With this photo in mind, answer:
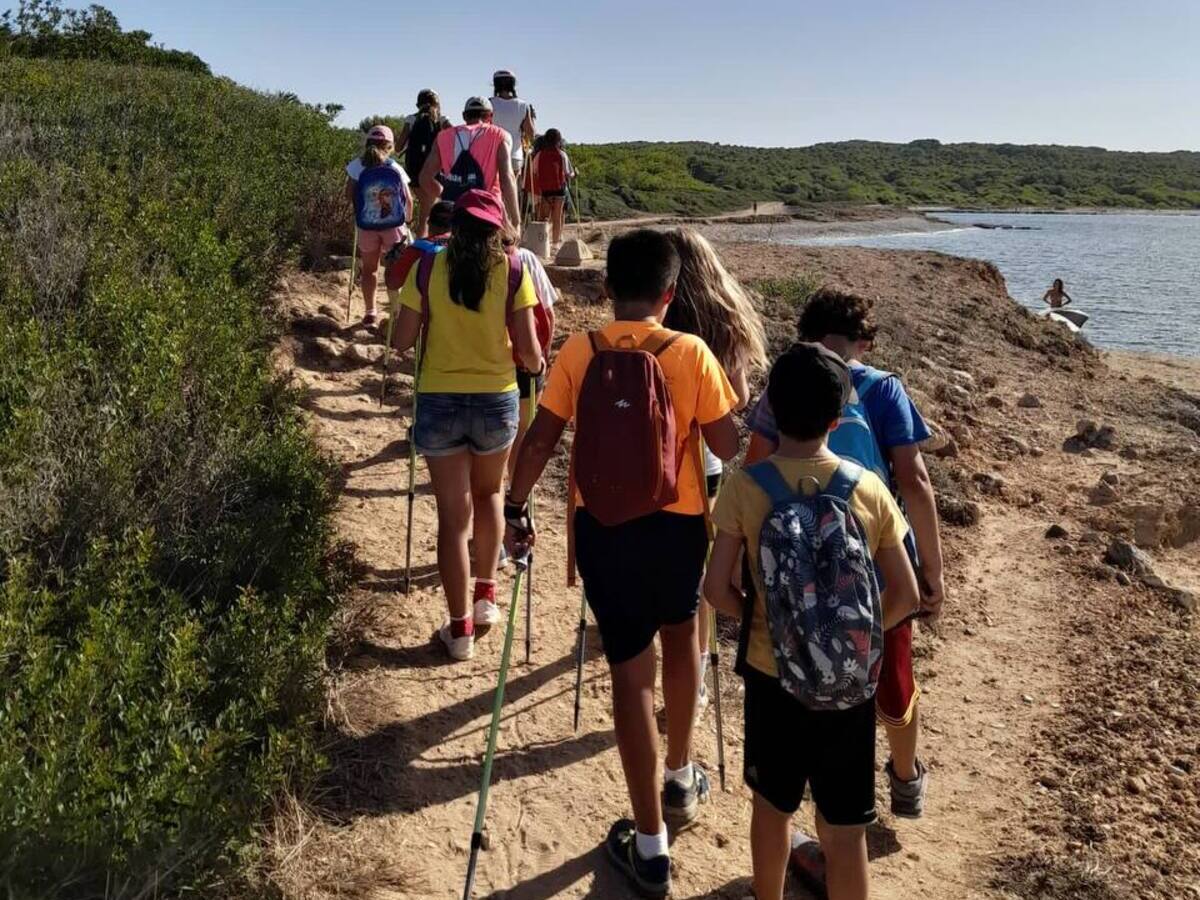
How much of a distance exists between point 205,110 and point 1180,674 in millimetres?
12464

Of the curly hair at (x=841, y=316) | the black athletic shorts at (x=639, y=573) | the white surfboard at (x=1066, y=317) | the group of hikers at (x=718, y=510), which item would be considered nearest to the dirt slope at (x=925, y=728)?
the group of hikers at (x=718, y=510)

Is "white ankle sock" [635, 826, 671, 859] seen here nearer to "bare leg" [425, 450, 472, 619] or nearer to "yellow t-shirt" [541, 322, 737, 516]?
"yellow t-shirt" [541, 322, 737, 516]

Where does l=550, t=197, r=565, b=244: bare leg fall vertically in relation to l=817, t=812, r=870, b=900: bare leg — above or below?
above

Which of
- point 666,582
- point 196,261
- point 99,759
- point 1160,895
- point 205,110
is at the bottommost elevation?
point 1160,895

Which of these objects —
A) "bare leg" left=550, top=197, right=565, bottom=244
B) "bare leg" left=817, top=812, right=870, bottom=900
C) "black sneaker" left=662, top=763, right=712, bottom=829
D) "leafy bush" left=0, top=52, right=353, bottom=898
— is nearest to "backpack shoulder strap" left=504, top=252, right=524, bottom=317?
"leafy bush" left=0, top=52, right=353, bottom=898

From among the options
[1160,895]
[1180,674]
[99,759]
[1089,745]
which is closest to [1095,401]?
[1180,674]

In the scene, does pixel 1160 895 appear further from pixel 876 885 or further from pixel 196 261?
pixel 196 261

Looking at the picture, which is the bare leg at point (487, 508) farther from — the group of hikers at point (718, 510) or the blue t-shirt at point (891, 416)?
the blue t-shirt at point (891, 416)

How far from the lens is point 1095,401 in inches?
492

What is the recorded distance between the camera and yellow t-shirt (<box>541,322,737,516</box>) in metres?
2.94

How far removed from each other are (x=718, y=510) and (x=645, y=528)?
35 centimetres

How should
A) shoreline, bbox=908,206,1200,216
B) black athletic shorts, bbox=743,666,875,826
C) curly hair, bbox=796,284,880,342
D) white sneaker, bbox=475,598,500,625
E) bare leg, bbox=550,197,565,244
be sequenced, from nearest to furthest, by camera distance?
black athletic shorts, bbox=743,666,875,826 < curly hair, bbox=796,284,880,342 < white sneaker, bbox=475,598,500,625 < bare leg, bbox=550,197,565,244 < shoreline, bbox=908,206,1200,216

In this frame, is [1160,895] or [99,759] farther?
[1160,895]

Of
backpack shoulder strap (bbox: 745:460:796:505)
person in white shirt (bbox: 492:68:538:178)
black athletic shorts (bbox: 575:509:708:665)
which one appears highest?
person in white shirt (bbox: 492:68:538:178)
